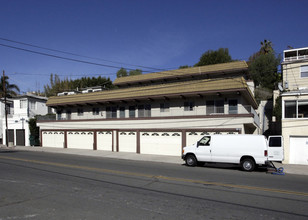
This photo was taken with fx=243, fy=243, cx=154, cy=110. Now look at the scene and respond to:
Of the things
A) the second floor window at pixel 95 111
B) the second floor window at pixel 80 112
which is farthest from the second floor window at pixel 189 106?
the second floor window at pixel 80 112

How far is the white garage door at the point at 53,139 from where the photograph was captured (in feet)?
101

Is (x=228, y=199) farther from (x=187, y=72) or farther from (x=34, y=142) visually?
(x=34, y=142)

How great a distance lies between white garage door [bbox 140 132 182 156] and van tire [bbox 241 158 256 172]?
7.99 m

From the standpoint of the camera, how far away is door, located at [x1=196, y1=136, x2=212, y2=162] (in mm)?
15188

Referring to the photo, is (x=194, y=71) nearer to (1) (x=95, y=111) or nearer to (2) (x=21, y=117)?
(1) (x=95, y=111)

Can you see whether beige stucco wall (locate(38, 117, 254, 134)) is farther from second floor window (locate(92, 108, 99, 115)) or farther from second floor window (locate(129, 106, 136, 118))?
second floor window (locate(92, 108, 99, 115))

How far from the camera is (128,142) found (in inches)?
986

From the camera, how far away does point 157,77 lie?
3225cm

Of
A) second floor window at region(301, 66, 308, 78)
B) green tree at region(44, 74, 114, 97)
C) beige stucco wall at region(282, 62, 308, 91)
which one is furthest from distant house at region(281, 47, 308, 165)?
green tree at region(44, 74, 114, 97)

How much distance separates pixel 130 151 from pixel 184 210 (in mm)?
18572

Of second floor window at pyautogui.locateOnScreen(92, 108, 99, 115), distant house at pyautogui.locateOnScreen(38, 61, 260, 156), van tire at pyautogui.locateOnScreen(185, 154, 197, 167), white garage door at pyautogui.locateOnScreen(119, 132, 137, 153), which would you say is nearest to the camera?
van tire at pyautogui.locateOnScreen(185, 154, 197, 167)

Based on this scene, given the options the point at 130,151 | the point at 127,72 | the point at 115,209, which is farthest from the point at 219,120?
the point at 127,72

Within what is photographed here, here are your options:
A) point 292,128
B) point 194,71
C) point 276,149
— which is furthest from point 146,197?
point 194,71

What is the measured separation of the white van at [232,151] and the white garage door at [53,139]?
65.9 ft
